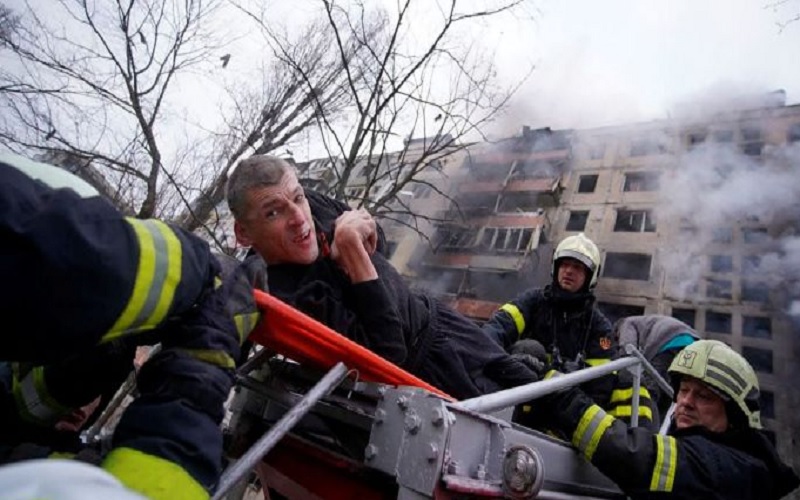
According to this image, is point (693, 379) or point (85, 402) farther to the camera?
point (693, 379)

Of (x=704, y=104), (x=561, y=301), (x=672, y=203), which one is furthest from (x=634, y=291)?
(x=561, y=301)

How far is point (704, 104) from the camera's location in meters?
26.1

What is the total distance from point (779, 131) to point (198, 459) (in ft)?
94.6

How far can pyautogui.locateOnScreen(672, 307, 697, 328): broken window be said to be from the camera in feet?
63.9

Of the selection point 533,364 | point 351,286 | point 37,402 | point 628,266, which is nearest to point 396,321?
point 351,286

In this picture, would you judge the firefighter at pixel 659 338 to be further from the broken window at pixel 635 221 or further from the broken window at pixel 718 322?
the broken window at pixel 635 221

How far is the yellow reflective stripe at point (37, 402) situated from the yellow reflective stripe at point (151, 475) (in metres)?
0.57

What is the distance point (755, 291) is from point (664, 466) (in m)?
21.6

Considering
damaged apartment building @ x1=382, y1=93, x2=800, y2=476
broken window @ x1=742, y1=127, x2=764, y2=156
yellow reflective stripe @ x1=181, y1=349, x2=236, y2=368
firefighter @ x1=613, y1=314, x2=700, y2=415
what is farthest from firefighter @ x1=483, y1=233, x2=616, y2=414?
broken window @ x1=742, y1=127, x2=764, y2=156

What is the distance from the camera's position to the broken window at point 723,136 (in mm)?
23445

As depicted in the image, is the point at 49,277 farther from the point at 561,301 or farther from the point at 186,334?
the point at 561,301

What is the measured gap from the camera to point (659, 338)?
4.77m

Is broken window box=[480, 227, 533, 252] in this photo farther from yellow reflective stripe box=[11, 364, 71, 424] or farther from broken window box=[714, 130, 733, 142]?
yellow reflective stripe box=[11, 364, 71, 424]

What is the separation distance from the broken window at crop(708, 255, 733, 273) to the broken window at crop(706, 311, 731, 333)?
2.09 meters
